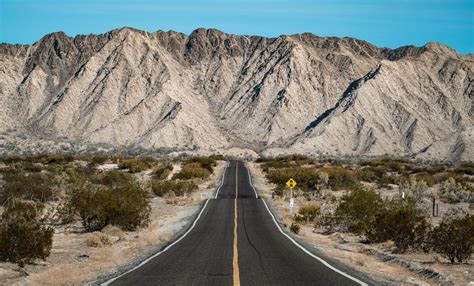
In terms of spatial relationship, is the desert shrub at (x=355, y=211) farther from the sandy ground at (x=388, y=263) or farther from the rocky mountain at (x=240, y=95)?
the rocky mountain at (x=240, y=95)

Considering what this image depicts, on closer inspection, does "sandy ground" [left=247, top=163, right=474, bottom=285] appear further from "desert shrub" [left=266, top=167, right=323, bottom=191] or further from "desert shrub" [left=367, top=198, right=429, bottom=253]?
"desert shrub" [left=266, top=167, right=323, bottom=191]

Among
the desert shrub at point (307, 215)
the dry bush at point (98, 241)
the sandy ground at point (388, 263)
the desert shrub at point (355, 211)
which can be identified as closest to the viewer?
the sandy ground at point (388, 263)

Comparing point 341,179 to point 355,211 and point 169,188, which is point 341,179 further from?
point 355,211

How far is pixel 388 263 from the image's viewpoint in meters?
18.8

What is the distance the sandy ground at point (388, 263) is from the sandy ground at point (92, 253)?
6.37m

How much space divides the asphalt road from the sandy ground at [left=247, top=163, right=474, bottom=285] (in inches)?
60.1

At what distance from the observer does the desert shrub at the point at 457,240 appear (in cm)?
1892

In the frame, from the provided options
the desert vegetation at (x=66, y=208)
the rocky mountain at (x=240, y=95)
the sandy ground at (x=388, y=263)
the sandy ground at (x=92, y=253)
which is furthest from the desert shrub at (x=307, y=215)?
the rocky mountain at (x=240, y=95)

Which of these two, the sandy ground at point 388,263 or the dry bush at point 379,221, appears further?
the dry bush at point 379,221

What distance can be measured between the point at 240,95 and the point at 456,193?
89.3 meters

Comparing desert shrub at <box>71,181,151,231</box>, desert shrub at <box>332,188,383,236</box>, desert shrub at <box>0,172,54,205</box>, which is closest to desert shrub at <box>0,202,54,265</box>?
desert shrub at <box>71,181,151,231</box>

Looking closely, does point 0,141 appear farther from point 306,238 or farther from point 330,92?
point 306,238

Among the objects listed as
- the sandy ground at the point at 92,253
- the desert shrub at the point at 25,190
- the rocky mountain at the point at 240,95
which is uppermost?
the rocky mountain at the point at 240,95

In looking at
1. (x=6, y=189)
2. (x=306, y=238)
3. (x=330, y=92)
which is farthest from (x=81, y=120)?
(x=306, y=238)
